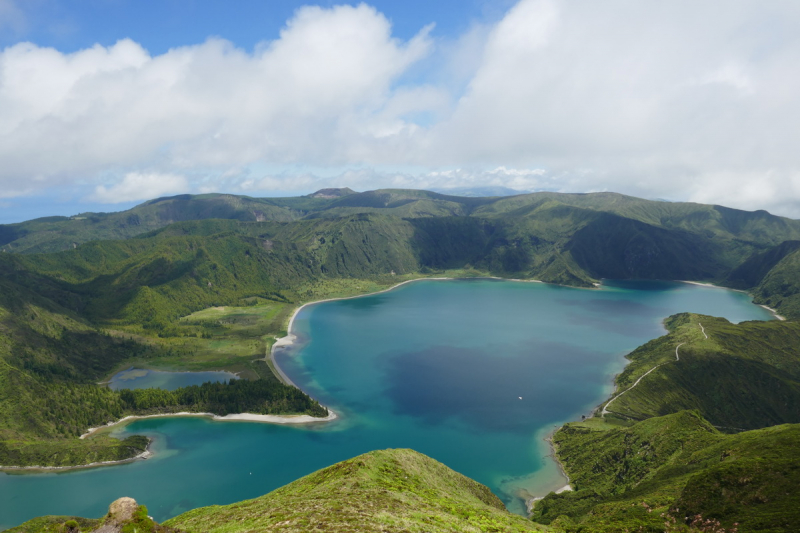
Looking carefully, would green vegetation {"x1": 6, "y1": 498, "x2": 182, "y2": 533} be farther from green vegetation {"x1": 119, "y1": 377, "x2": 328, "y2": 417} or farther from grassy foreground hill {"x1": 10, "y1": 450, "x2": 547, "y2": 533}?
green vegetation {"x1": 119, "y1": 377, "x2": 328, "y2": 417}

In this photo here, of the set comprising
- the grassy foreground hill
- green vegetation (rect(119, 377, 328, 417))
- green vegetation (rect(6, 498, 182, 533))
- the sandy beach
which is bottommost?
the sandy beach

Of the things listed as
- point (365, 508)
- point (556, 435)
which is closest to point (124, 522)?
point (365, 508)

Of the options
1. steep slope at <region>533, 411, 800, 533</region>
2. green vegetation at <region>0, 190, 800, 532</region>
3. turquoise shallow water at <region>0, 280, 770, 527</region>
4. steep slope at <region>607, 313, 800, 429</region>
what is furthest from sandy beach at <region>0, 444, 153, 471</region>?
steep slope at <region>607, 313, 800, 429</region>

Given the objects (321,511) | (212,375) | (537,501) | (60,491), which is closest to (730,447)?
(537,501)

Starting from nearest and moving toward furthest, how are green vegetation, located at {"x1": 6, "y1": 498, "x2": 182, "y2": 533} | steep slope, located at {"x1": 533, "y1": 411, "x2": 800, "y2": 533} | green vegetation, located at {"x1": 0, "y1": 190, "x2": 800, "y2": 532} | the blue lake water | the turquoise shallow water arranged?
green vegetation, located at {"x1": 6, "y1": 498, "x2": 182, "y2": 533}, steep slope, located at {"x1": 533, "y1": 411, "x2": 800, "y2": 533}, green vegetation, located at {"x1": 0, "y1": 190, "x2": 800, "y2": 532}, the turquoise shallow water, the blue lake water

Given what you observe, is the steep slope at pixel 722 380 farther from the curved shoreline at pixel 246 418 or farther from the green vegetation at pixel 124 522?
the green vegetation at pixel 124 522

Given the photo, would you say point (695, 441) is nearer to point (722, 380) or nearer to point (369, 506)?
point (722, 380)
